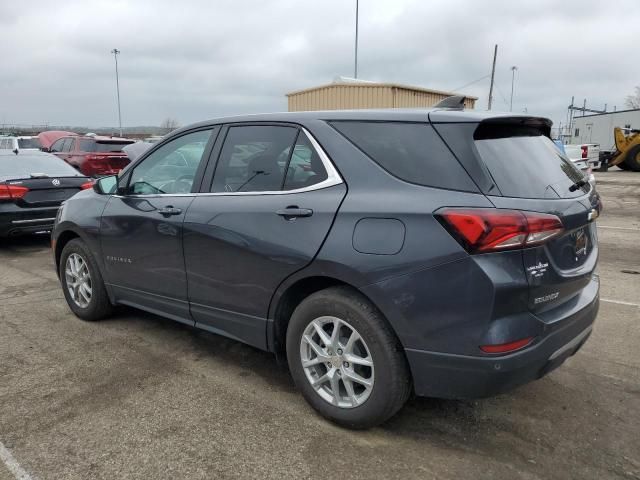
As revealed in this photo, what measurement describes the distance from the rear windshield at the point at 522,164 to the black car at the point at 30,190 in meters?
6.91

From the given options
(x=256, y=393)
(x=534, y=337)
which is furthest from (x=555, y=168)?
(x=256, y=393)

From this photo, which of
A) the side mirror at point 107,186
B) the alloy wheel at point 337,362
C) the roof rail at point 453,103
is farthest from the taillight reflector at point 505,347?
the side mirror at point 107,186

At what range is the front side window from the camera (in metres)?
3.77

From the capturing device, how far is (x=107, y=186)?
14.7ft

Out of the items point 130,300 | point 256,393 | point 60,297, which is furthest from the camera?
point 60,297

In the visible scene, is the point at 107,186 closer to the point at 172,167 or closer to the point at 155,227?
the point at 172,167

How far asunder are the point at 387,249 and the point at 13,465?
2105mm

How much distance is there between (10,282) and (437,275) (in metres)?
5.42

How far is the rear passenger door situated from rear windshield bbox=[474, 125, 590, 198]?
30.1 inches

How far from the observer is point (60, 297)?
5508 millimetres

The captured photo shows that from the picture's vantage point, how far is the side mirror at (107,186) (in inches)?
172

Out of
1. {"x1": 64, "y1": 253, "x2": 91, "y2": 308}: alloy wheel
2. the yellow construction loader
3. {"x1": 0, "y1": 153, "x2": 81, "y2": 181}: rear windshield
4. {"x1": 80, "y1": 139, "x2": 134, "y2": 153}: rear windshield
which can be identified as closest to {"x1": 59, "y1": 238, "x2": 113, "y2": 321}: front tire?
{"x1": 64, "y1": 253, "x2": 91, "y2": 308}: alloy wheel

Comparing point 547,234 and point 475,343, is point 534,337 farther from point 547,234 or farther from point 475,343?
point 547,234

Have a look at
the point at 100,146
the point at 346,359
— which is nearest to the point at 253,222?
the point at 346,359
